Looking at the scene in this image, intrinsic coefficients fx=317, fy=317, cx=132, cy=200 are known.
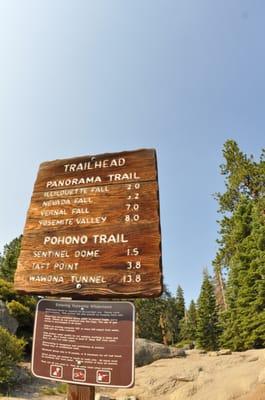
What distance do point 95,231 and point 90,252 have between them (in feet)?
0.78

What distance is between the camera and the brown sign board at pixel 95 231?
3.09 meters

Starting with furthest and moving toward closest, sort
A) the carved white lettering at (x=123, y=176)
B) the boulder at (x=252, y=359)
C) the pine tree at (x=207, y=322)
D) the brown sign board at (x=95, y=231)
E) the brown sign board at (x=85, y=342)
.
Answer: the pine tree at (x=207, y=322), the boulder at (x=252, y=359), the carved white lettering at (x=123, y=176), the brown sign board at (x=95, y=231), the brown sign board at (x=85, y=342)

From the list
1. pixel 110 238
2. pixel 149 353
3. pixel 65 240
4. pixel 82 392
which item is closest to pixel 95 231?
pixel 110 238

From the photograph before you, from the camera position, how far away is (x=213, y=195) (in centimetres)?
3525

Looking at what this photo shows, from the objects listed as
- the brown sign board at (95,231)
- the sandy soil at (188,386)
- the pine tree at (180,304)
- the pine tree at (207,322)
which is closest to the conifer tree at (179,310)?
the pine tree at (180,304)

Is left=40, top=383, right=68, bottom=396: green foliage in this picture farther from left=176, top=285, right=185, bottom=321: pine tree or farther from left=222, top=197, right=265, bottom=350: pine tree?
left=176, top=285, right=185, bottom=321: pine tree

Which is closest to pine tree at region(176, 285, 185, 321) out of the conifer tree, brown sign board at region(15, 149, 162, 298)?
the conifer tree

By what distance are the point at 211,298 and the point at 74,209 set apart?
155ft

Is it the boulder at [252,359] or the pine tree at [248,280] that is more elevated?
the pine tree at [248,280]

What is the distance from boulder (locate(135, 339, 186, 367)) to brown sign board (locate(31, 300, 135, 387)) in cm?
1598

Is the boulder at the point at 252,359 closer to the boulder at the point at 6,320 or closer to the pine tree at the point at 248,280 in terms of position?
the pine tree at the point at 248,280

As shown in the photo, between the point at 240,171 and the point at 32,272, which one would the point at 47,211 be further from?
the point at 240,171

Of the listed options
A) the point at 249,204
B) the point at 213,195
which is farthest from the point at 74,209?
the point at 213,195

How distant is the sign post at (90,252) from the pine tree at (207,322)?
43843 millimetres
